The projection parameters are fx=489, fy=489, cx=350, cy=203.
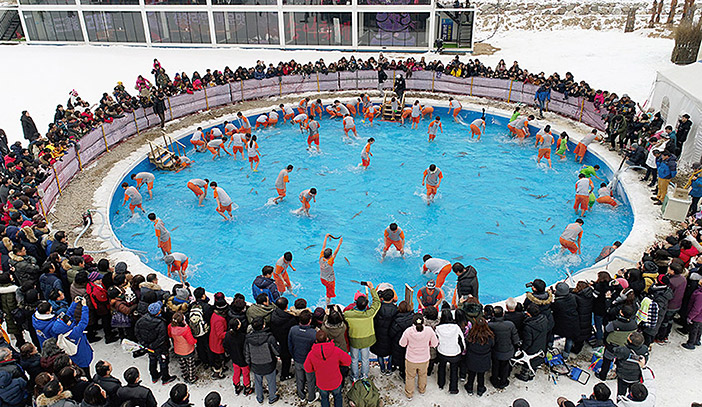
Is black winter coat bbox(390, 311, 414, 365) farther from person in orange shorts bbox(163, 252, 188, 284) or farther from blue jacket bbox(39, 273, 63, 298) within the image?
person in orange shorts bbox(163, 252, 188, 284)

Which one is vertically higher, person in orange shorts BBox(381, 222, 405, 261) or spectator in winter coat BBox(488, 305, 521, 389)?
spectator in winter coat BBox(488, 305, 521, 389)

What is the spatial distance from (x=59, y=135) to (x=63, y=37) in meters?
30.4

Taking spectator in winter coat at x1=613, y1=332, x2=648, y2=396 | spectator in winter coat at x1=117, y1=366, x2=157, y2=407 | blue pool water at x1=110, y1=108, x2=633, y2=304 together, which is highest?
spectator in winter coat at x1=117, y1=366, x2=157, y2=407

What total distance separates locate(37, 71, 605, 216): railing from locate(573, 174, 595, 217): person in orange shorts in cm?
627

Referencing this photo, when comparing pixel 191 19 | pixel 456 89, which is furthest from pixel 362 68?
pixel 191 19

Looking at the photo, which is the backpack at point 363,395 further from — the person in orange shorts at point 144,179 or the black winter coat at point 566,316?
the person in orange shorts at point 144,179

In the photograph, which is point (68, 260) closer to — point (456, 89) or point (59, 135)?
point (59, 135)

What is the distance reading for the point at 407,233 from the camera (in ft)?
47.3

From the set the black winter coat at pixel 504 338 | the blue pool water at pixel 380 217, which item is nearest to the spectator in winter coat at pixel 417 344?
Answer: the black winter coat at pixel 504 338

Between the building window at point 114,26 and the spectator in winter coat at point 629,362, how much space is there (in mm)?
41327

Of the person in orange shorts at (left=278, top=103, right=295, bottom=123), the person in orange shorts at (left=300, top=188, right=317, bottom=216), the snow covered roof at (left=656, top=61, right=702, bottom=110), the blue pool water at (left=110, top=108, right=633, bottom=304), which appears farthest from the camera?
the person in orange shorts at (left=278, top=103, right=295, bottom=123)

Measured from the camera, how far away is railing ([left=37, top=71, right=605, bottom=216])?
16641 millimetres

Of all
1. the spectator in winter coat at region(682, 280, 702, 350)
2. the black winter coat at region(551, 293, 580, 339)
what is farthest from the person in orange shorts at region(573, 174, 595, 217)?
the black winter coat at region(551, 293, 580, 339)

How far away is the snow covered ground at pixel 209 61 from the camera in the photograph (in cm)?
2484
